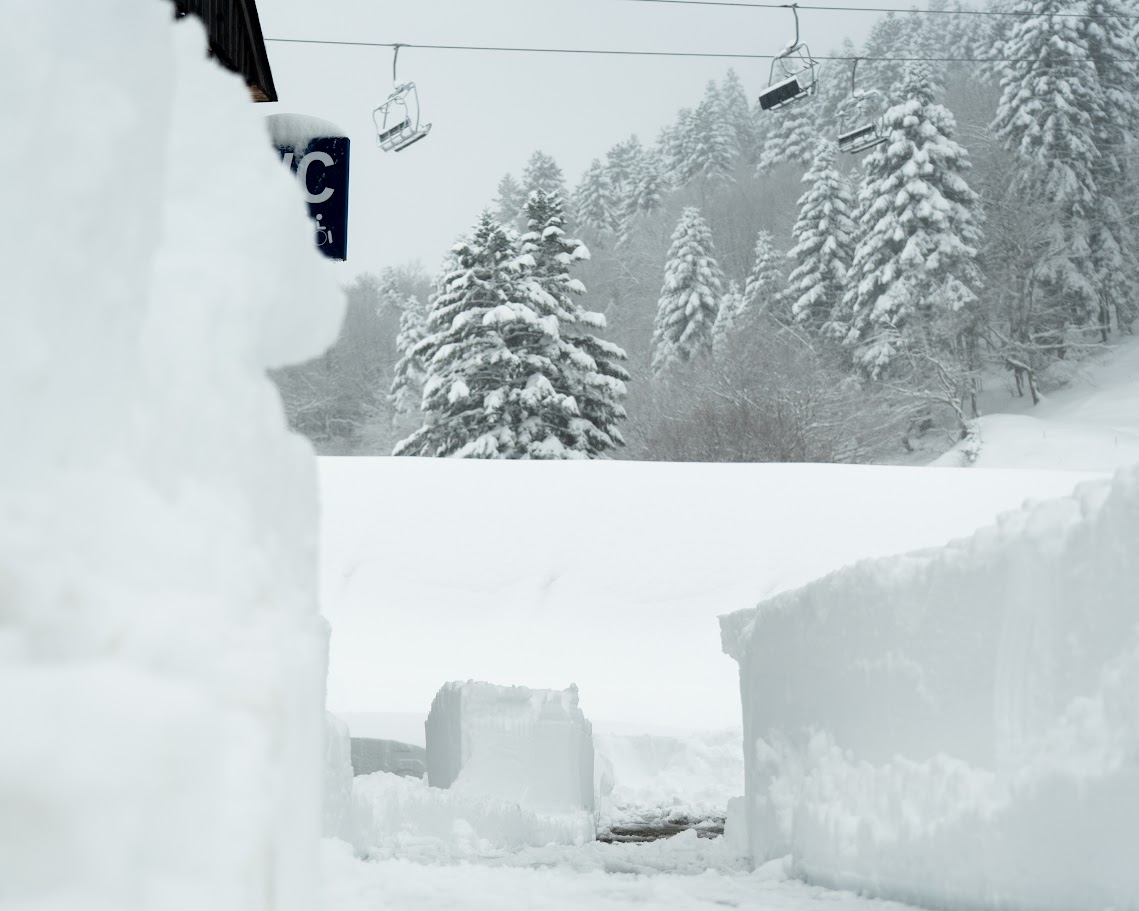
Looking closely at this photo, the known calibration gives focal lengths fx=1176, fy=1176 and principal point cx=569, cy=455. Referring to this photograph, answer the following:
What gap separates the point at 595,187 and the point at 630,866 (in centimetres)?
6069

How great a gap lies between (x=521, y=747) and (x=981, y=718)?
4.50 metres

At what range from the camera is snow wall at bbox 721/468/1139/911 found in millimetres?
3678

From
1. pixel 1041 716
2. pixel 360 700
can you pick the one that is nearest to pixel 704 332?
pixel 360 700

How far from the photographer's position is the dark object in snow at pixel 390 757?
9.94 meters

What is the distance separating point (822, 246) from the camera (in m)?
40.0

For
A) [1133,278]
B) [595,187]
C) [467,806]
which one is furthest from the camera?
[595,187]

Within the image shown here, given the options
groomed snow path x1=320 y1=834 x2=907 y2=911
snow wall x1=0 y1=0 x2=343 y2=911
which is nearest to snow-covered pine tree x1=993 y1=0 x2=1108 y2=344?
groomed snow path x1=320 y1=834 x2=907 y2=911

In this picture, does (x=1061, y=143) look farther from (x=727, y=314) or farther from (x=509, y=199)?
(x=509, y=199)

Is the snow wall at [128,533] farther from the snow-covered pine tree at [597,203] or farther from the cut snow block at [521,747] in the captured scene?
the snow-covered pine tree at [597,203]

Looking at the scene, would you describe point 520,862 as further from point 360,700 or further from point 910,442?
point 910,442

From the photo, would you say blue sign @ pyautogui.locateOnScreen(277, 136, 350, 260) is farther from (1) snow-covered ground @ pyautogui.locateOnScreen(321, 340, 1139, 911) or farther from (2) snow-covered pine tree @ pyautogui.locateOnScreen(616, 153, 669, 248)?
(2) snow-covered pine tree @ pyautogui.locateOnScreen(616, 153, 669, 248)

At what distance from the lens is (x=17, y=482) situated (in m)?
1.14

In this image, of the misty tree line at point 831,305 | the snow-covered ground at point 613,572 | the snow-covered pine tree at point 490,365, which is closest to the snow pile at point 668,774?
the snow-covered ground at point 613,572

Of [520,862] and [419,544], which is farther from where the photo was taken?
[419,544]
